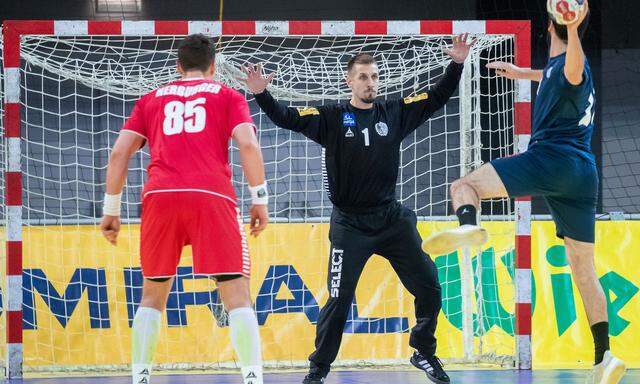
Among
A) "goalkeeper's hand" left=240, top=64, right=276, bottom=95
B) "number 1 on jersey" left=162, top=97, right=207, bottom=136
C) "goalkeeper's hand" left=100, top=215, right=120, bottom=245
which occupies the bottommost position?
"goalkeeper's hand" left=100, top=215, right=120, bottom=245

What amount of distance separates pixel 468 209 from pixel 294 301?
305 centimetres

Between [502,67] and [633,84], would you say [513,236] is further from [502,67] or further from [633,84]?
[633,84]

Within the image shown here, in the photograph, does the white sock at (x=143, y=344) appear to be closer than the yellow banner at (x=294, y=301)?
Yes

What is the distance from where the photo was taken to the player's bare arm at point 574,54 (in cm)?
537

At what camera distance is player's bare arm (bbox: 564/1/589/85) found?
537cm

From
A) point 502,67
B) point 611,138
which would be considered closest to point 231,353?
point 502,67

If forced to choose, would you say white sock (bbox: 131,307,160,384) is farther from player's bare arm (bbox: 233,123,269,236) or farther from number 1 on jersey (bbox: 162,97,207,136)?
number 1 on jersey (bbox: 162,97,207,136)

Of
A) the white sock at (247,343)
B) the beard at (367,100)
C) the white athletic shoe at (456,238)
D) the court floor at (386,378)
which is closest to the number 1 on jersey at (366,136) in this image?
the beard at (367,100)

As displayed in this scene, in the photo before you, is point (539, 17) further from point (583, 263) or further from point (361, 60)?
point (583, 263)

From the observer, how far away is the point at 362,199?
22.4 feet

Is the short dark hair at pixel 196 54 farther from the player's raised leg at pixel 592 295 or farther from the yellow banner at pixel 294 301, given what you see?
the yellow banner at pixel 294 301

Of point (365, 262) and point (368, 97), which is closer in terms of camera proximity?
point (365, 262)

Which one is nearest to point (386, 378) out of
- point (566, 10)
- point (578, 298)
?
point (578, 298)

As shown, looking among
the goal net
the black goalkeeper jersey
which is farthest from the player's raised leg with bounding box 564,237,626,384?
the goal net
